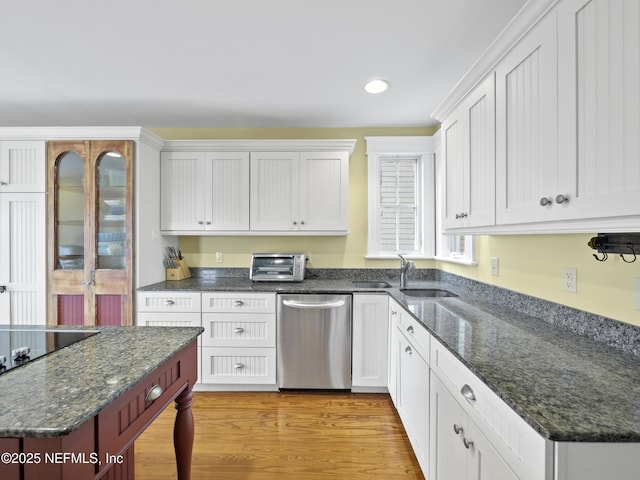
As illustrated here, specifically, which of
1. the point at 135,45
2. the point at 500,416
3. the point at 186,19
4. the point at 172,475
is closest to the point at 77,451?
the point at 500,416

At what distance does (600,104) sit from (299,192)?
7.44 feet

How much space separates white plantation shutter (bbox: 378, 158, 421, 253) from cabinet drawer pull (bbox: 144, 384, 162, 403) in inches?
98.0

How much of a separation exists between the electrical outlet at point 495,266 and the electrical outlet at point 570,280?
0.59m

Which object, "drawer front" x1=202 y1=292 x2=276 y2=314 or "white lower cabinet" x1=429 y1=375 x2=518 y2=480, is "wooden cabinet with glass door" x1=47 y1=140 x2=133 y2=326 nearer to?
"drawer front" x1=202 y1=292 x2=276 y2=314

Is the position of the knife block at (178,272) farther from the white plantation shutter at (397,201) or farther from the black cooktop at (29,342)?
the white plantation shutter at (397,201)

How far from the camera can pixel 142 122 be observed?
3053mm

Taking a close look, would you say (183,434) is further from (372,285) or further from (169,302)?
(372,285)

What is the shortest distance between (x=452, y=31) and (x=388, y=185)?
1.58 metres

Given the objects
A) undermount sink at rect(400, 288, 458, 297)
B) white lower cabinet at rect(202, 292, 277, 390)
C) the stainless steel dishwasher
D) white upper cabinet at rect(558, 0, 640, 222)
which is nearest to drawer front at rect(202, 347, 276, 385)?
white lower cabinet at rect(202, 292, 277, 390)

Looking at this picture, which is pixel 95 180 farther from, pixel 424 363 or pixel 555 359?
pixel 555 359

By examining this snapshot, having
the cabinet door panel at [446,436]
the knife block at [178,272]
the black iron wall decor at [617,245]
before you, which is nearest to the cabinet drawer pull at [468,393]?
the cabinet door panel at [446,436]

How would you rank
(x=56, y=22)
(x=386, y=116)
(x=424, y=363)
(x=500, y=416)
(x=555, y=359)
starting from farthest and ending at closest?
(x=386, y=116) → (x=56, y=22) → (x=424, y=363) → (x=555, y=359) → (x=500, y=416)

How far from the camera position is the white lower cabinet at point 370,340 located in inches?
101

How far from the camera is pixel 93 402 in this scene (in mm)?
782
